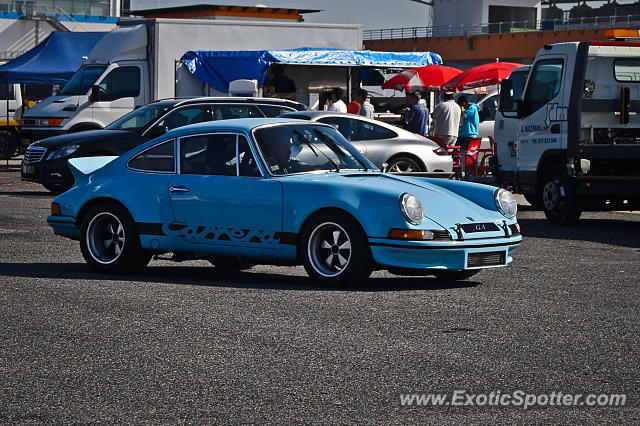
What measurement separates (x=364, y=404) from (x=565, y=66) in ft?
35.3

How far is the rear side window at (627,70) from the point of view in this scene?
52.9 feet

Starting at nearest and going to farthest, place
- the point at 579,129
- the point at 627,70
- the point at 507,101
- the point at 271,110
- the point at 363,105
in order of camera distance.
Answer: the point at 579,129 → the point at 627,70 → the point at 507,101 → the point at 271,110 → the point at 363,105

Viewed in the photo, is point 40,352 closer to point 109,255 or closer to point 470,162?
point 109,255

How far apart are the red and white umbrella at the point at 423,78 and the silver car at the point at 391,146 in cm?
715

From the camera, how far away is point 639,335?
23.5ft

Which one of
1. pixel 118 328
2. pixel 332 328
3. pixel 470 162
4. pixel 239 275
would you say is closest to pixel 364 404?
pixel 332 328

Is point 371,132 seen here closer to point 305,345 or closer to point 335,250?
point 335,250

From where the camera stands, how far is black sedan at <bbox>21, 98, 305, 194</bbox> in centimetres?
1880

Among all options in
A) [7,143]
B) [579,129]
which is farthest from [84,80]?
[579,129]

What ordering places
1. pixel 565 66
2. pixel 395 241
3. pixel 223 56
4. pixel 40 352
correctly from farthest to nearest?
pixel 223 56 < pixel 565 66 < pixel 395 241 < pixel 40 352

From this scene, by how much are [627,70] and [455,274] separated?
24.7 ft

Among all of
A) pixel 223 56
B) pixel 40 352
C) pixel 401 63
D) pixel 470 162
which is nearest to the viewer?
pixel 40 352

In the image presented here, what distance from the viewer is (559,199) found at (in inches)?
611

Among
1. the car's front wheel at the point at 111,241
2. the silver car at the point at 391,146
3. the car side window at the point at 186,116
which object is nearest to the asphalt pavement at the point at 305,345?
the car's front wheel at the point at 111,241
